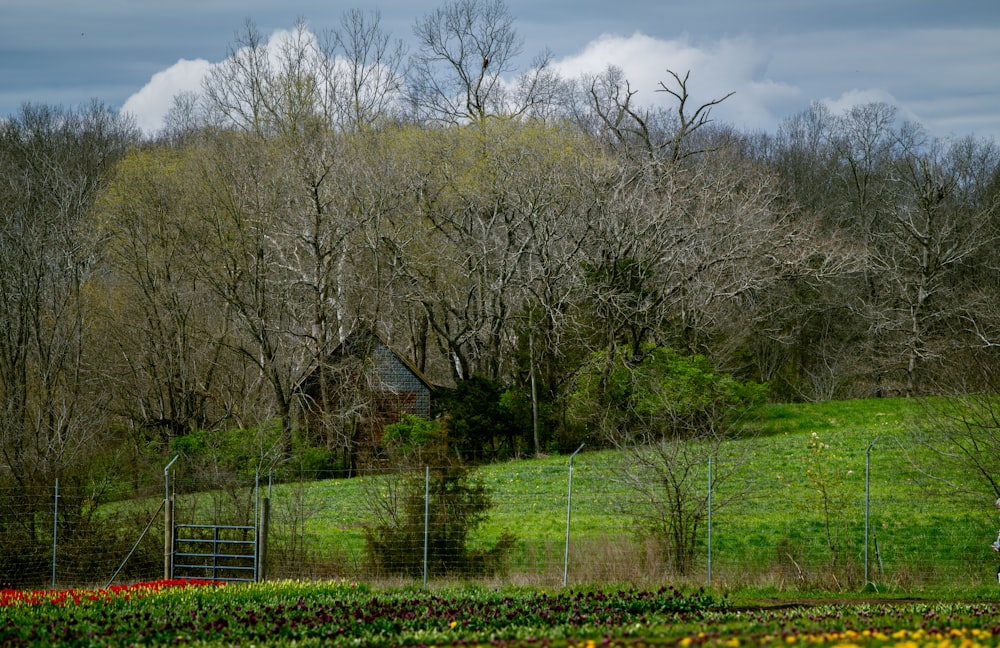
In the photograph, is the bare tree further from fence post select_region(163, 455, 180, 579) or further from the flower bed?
the flower bed

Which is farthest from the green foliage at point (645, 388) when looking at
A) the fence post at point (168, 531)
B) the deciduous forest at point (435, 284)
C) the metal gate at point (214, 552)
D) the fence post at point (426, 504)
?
the fence post at point (168, 531)

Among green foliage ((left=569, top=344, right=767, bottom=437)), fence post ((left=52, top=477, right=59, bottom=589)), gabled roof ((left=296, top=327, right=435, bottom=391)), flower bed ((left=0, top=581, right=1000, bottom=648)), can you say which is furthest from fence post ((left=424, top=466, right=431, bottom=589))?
gabled roof ((left=296, top=327, right=435, bottom=391))

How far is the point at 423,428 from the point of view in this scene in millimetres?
31969

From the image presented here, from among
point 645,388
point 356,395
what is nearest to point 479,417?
point 356,395

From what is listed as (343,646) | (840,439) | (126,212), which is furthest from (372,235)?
(343,646)

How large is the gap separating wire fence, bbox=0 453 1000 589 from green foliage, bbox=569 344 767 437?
30.0ft

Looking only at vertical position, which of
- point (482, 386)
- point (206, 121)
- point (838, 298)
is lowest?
point (482, 386)

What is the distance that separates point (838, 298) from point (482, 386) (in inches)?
826

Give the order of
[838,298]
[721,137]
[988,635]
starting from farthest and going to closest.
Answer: [721,137]
[838,298]
[988,635]

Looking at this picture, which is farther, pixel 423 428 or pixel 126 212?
pixel 126 212

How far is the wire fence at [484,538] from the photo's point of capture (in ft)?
54.3

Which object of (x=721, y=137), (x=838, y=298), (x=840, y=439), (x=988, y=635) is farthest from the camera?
(x=721, y=137)

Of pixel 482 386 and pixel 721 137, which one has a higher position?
pixel 721 137

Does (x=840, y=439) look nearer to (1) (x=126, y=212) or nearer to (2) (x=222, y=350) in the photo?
(2) (x=222, y=350)
